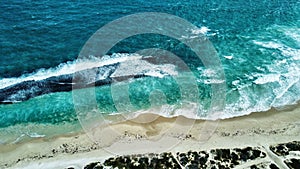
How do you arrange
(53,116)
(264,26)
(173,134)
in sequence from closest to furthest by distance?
(173,134) → (53,116) → (264,26)

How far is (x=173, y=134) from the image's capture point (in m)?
38.5

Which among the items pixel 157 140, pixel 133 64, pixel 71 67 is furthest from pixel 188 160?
pixel 71 67

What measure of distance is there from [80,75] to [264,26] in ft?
97.5

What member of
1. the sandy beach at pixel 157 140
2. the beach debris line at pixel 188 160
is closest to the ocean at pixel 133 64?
the sandy beach at pixel 157 140

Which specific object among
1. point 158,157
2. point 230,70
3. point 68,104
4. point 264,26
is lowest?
point 158,157

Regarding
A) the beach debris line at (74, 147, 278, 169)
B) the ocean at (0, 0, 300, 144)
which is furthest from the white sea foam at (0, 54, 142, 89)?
the beach debris line at (74, 147, 278, 169)

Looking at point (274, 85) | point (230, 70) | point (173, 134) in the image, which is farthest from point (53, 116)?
point (274, 85)

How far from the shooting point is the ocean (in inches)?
1661

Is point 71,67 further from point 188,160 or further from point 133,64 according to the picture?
point 188,160

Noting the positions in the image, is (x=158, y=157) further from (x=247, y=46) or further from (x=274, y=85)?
(x=247, y=46)

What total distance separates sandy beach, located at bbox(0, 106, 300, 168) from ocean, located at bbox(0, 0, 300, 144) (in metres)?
1.63

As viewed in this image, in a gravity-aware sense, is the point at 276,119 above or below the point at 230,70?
below

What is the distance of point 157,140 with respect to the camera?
3772 cm

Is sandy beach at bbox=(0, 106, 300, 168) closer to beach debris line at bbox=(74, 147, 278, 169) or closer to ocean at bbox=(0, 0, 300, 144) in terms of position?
beach debris line at bbox=(74, 147, 278, 169)
